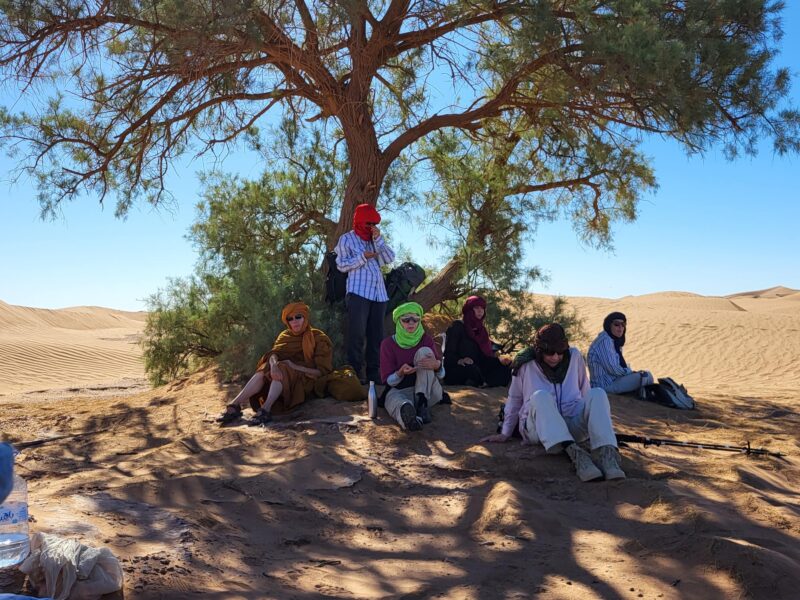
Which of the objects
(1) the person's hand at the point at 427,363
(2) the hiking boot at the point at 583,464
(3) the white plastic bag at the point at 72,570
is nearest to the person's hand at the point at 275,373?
(1) the person's hand at the point at 427,363

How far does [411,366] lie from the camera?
6.45m

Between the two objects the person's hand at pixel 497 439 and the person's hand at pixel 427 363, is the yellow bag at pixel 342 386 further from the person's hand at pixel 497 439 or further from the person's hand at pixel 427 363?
the person's hand at pixel 497 439

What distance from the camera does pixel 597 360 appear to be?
857 centimetres

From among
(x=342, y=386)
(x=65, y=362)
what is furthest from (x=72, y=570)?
(x=65, y=362)

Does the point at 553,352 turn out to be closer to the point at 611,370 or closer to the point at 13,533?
the point at 611,370

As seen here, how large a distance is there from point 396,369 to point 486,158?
232 inches

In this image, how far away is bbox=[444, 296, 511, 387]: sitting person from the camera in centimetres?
788

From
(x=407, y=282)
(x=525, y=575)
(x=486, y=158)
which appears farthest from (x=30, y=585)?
(x=486, y=158)

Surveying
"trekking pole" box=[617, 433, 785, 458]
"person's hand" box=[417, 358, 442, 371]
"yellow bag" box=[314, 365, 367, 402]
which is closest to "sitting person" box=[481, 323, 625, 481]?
"trekking pole" box=[617, 433, 785, 458]

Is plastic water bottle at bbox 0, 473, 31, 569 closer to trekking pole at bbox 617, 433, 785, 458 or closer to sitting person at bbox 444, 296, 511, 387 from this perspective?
trekking pole at bbox 617, 433, 785, 458

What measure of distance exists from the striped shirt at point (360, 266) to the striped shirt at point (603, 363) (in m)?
2.51

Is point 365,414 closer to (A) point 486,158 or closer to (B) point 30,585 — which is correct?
(B) point 30,585

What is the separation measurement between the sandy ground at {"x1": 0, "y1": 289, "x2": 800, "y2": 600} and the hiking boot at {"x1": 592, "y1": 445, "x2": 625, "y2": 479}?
0.28 feet

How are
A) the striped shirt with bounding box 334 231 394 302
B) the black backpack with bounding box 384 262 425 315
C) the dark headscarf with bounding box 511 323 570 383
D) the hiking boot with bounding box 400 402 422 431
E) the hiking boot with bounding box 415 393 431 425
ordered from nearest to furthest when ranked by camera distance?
1. the dark headscarf with bounding box 511 323 570 383
2. the hiking boot with bounding box 400 402 422 431
3. the hiking boot with bounding box 415 393 431 425
4. the striped shirt with bounding box 334 231 394 302
5. the black backpack with bounding box 384 262 425 315
